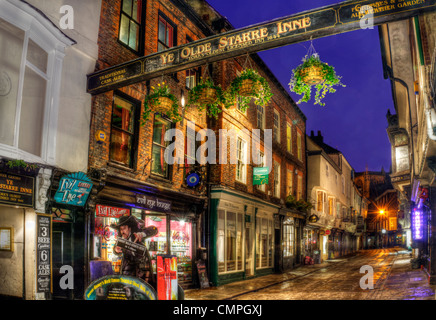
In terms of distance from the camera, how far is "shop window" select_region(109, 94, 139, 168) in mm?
11078

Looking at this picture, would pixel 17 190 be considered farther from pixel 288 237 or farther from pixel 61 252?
pixel 288 237

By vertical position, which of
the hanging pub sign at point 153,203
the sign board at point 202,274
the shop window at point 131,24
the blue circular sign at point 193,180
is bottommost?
the sign board at point 202,274

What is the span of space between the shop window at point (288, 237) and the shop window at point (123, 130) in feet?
47.9

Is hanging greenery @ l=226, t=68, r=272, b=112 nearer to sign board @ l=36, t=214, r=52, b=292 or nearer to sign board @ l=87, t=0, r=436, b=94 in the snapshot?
sign board @ l=87, t=0, r=436, b=94

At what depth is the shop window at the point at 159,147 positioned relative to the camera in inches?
507

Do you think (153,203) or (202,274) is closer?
(153,203)

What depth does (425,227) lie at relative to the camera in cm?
1883

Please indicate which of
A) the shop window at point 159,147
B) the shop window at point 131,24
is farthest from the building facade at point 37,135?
the shop window at point 159,147

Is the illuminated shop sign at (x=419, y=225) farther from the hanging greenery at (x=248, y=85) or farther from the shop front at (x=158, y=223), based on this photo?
the hanging greenery at (x=248, y=85)

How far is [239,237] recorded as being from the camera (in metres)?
17.9

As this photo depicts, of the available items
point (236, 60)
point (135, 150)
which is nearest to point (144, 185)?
point (135, 150)

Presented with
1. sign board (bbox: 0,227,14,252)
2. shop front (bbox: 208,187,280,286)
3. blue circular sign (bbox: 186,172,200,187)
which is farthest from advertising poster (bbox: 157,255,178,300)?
shop front (bbox: 208,187,280,286)

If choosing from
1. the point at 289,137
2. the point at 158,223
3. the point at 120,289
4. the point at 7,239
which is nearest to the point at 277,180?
the point at 289,137

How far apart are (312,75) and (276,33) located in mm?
1239
